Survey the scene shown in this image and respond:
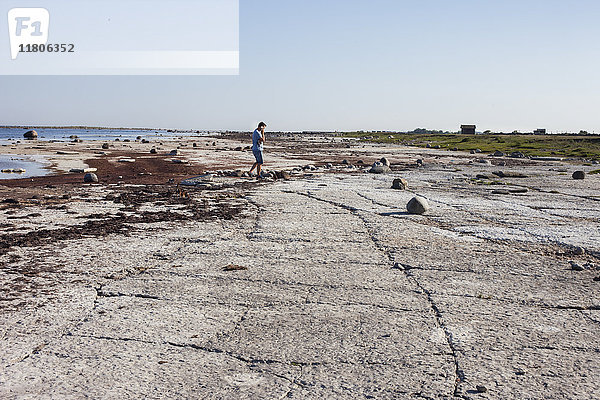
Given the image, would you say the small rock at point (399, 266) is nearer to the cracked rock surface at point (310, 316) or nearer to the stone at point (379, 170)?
the cracked rock surface at point (310, 316)

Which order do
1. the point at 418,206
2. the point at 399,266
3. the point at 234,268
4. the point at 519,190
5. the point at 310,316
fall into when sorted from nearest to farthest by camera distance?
the point at 310,316 < the point at 234,268 < the point at 399,266 < the point at 418,206 < the point at 519,190

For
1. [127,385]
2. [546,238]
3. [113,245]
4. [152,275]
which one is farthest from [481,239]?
[127,385]

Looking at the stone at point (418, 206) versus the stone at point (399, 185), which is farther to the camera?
the stone at point (399, 185)

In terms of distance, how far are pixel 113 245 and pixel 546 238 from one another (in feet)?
19.2

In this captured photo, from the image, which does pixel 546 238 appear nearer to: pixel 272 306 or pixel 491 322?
pixel 491 322

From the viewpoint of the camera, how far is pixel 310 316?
4438 mm

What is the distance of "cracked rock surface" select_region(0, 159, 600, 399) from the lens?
335cm

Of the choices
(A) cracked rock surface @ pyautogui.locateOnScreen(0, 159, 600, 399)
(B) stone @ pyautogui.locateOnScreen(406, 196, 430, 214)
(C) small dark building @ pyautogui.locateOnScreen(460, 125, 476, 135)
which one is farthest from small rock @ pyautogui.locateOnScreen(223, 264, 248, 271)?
(C) small dark building @ pyautogui.locateOnScreen(460, 125, 476, 135)

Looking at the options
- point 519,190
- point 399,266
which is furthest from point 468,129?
point 399,266

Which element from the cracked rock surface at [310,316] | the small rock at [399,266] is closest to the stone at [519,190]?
the cracked rock surface at [310,316]

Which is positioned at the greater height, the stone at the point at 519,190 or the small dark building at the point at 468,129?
the small dark building at the point at 468,129

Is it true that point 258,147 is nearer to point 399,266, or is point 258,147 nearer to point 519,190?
point 519,190

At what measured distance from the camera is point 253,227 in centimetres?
805

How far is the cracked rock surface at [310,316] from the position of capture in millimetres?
3352
